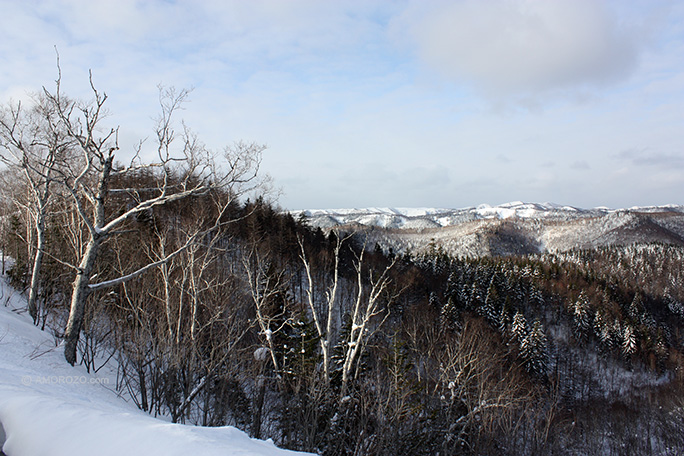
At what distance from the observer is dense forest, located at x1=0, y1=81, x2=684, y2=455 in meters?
10.0

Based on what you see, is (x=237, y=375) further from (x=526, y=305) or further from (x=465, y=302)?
(x=526, y=305)

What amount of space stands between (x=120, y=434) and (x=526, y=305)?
80.7m

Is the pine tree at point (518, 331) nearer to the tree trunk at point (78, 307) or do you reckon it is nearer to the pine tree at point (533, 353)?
the pine tree at point (533, 353)

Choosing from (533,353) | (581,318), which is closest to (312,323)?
(533,353)

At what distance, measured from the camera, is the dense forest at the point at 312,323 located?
10023 mm

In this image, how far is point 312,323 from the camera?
22.7 m

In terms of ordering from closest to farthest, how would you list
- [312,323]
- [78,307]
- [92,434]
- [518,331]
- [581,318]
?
1. [92,434]
2. [78,307]
3. [312,323]
4. [518,331]
5. [581,318]

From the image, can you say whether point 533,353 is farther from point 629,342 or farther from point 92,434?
point 92,434

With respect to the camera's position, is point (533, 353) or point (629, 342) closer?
point (533, 353)

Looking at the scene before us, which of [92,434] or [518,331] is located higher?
[92,434]

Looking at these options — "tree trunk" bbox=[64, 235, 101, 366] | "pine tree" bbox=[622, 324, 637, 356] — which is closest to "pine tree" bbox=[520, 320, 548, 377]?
"pine tree" bbox=[622, 324, 637, 356]

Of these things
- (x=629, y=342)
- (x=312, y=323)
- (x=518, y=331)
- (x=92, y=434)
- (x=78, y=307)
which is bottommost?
(x=629, y=342)

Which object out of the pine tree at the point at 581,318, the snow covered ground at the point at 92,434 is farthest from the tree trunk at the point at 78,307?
the pine tree at the point at 581,318

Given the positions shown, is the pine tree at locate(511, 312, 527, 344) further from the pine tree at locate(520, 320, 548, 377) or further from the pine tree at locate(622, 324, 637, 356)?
the pine tree at locate(622, 324, 637, 356)
